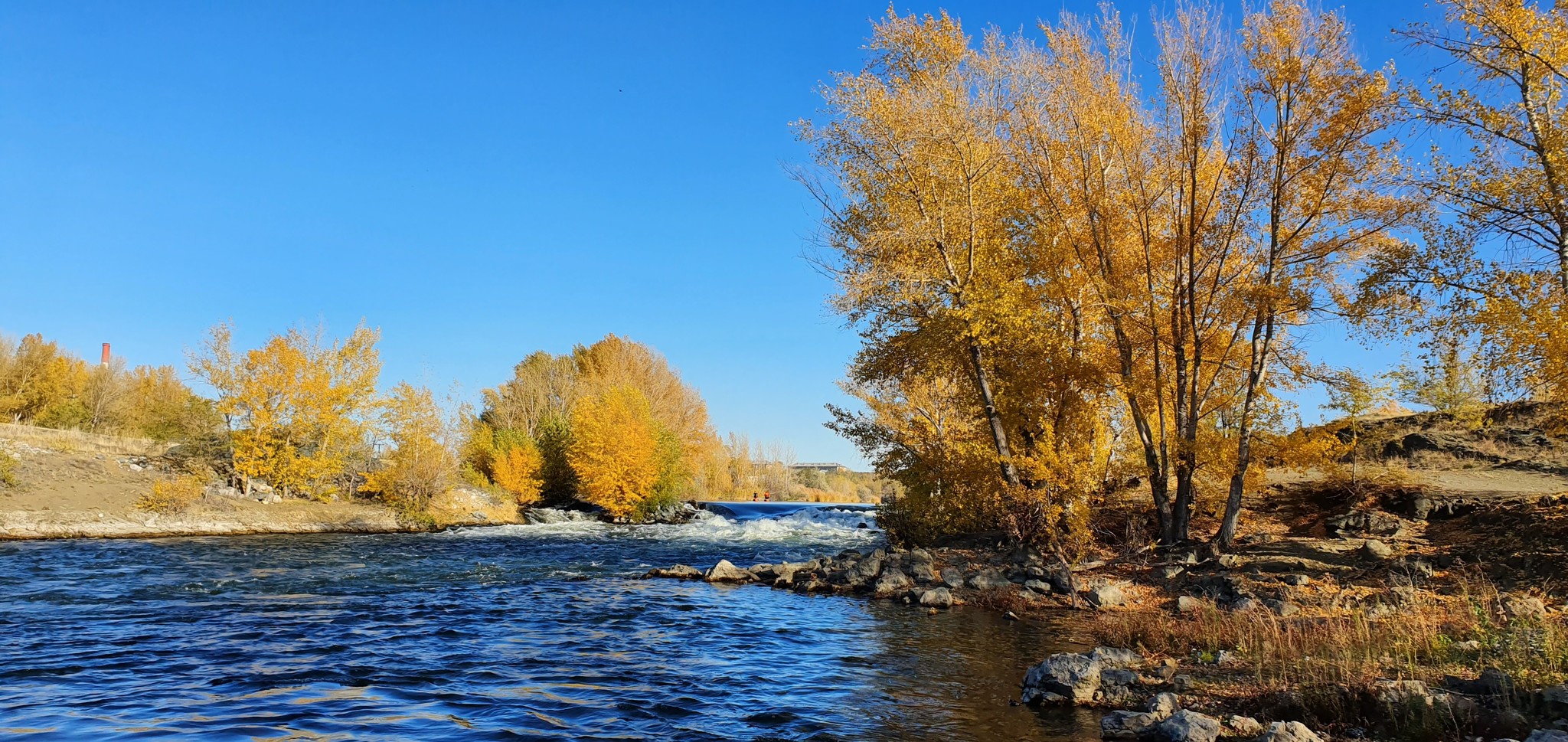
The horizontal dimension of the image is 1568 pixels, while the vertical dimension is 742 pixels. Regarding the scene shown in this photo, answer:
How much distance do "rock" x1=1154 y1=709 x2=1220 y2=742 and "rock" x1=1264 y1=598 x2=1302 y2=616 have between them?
5.97 metres

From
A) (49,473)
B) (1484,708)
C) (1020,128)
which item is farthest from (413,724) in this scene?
(49,473)

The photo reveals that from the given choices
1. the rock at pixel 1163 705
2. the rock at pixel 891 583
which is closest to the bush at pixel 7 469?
the rock at pixel 891 583

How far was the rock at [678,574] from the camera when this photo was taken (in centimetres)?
2142

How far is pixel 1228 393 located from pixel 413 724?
62.0ft

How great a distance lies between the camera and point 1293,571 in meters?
14.8

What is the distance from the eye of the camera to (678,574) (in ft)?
70.8

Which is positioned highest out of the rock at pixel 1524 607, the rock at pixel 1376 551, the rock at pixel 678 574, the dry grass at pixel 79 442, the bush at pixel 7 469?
the dry grass at pixel 79 442

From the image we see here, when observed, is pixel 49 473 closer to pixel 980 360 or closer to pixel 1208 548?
pixel 980 360

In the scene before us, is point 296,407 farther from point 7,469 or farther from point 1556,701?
point 1556,701

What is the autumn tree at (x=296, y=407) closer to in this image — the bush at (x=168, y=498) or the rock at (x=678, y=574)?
the bush at (x=168, y=498)

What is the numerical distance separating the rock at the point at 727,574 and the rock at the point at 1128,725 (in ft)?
45.9

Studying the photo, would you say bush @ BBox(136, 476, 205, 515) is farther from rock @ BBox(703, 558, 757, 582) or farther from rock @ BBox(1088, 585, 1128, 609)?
rock @ BBox(1088, 585, 1128, 609)

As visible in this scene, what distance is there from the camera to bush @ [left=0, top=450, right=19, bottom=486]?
2822 cm

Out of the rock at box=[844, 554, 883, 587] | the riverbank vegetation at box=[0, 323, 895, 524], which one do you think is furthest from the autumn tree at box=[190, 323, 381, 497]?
the rock at box=[844, 554, 883, 587]
